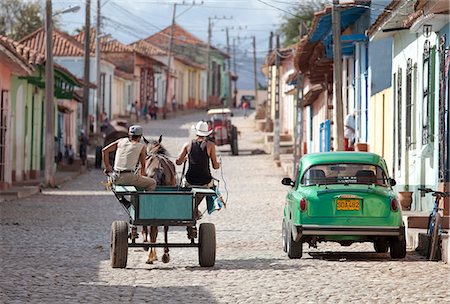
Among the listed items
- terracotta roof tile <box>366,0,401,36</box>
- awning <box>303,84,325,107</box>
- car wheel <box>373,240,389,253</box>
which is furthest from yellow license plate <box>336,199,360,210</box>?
awning <box>303,84,325,107</box>

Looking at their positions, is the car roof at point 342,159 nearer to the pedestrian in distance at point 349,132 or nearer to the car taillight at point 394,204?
the car taillight at point 394,204

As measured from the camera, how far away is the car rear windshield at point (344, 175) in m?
16.2

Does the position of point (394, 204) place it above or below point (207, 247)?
above

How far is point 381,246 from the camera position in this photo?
1681 cm

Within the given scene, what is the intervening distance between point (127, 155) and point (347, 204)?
2.77 metres

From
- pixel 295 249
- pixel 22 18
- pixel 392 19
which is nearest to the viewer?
pixel 295 249

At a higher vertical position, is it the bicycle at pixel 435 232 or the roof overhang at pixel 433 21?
the roof overhang at pixel 433 21

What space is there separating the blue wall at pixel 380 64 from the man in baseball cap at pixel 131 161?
14.9 metres

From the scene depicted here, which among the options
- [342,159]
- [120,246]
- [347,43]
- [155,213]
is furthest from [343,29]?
[120,246]

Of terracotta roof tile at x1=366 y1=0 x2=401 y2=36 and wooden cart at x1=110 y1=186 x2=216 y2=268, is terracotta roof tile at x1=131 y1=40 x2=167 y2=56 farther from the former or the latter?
wooden cart at x1=110 y1=186 x2=216 y2=268

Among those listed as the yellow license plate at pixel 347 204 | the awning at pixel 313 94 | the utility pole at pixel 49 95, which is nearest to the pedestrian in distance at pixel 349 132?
the utility pole at pixel 49 95

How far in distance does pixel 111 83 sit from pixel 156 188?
57.5 metres

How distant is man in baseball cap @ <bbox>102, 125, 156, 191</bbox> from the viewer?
15406 mm

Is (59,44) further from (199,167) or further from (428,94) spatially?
(199,167)
